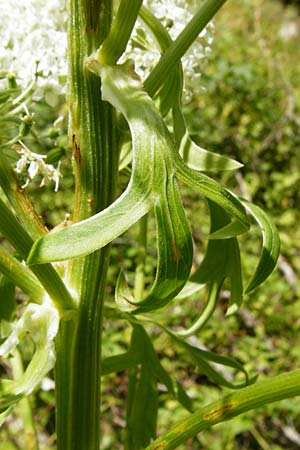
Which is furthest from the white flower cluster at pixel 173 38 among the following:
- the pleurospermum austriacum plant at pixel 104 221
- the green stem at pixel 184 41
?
the green stem at pixel 184 41

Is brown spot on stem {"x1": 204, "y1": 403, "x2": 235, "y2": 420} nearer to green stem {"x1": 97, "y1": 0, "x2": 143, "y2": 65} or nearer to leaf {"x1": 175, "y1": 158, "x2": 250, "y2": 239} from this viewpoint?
leaf {"x1": 175, "y1": 158, "x2": 250, "y2": 239}

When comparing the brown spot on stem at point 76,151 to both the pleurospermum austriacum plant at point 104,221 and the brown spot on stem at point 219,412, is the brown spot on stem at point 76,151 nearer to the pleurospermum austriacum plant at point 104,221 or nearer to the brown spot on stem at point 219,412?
the pleurospermum austriacum plant at point 104,221

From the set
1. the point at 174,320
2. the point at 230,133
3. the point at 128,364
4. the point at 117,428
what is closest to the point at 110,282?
the point at 174,320

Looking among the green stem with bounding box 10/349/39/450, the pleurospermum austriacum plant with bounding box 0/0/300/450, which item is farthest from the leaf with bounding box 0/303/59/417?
the green stem with bounding box 10/349/39/450

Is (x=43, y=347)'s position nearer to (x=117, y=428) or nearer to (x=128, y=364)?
(x=128, y=364)

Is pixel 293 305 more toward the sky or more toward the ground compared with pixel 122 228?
A: more toward the ground

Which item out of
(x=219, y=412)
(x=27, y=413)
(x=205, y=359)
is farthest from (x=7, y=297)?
(x=219, y=412)

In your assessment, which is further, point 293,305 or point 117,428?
point 293,305
